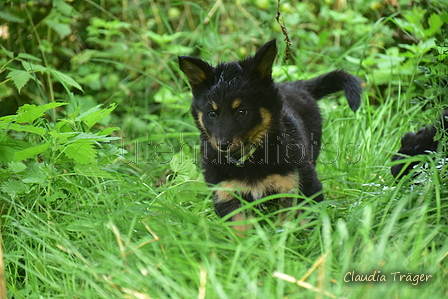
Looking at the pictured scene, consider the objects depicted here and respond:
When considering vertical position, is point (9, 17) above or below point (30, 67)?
above

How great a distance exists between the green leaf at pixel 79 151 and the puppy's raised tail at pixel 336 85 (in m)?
1.89

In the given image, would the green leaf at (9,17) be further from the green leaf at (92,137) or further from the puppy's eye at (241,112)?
the puppy's eye at (241,112)

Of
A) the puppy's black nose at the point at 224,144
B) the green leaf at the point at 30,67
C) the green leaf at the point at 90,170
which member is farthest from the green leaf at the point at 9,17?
the puppy's black nose at the point at 224,144

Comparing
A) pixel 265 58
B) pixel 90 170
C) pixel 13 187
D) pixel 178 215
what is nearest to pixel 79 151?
pixel 90 170

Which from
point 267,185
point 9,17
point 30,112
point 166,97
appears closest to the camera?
point 30,112

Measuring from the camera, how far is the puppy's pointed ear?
110 inches

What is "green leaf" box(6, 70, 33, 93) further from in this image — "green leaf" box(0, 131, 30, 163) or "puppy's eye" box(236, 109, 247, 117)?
"puppy's eye" box(236, 109, 247, 117)

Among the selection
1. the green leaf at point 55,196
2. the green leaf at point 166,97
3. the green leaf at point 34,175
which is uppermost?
the green leaf at point 34,175

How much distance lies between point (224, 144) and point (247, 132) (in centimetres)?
23

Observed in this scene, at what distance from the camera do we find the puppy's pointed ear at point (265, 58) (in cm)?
279

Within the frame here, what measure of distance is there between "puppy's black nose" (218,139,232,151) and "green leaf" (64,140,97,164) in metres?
0.81

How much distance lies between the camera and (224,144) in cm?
271

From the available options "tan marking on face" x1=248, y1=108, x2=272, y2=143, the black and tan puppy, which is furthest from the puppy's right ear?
"tan marking on face" x1=248, y1=108, x2=272, y2=143

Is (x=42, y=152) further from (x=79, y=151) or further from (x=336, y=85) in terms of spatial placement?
(x=336, y=85)
